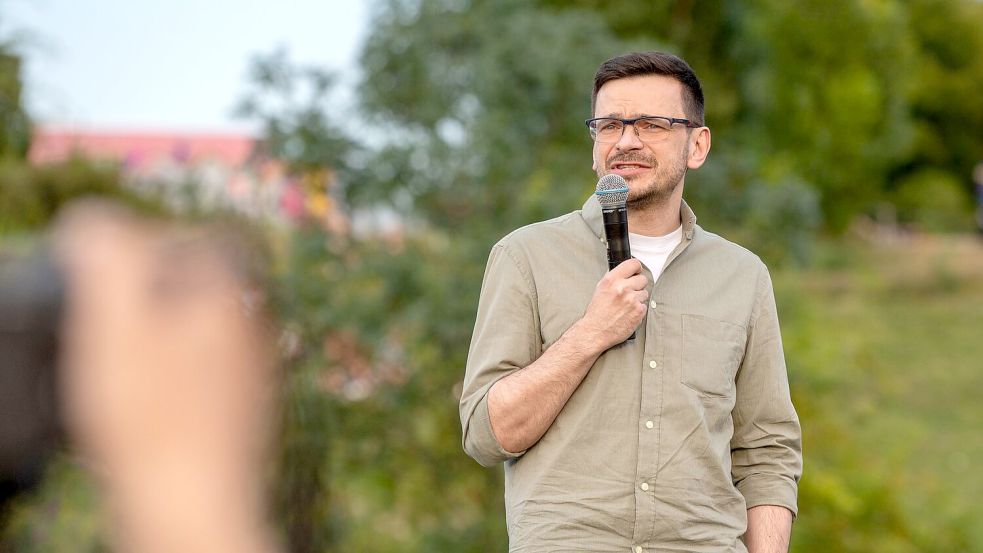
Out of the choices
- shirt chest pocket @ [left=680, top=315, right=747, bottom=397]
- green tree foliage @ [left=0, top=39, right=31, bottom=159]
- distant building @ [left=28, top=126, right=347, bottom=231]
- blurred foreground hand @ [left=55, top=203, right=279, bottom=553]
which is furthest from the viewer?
distant building @ [left=28, top=126, right=347, bottom=231]

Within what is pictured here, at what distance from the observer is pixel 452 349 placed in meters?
7.74

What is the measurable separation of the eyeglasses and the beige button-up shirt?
4.9 inches

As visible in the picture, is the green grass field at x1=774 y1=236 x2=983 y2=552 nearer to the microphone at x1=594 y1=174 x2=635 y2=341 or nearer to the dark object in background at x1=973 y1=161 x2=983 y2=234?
the dark object in background at x1=973 y1=161 x2=983 y2=234

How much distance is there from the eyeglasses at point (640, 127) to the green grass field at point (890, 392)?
5.90 m

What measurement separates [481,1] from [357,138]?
1.40 meters

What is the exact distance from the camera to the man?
1918 millimetres

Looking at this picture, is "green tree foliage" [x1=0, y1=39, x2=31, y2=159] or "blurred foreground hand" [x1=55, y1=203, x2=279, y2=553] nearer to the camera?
"blurred foreground hand" [x1=55, y1=203, x2=279, y2=553]

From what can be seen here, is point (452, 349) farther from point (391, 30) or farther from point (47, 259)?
point (47, 259)

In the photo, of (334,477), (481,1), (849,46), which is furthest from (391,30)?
(849,46)

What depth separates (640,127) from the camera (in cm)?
209

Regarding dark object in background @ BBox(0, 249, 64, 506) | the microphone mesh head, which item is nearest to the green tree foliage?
the microphone mesh head

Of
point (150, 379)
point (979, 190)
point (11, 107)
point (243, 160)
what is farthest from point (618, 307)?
point (979, 190)

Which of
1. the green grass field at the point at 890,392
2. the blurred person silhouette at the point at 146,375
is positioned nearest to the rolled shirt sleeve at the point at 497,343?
the blurred person silhouette at the point at 146,375

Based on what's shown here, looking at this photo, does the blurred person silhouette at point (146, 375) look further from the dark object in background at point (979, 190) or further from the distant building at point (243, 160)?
the dark object in background at point (979, 190)
